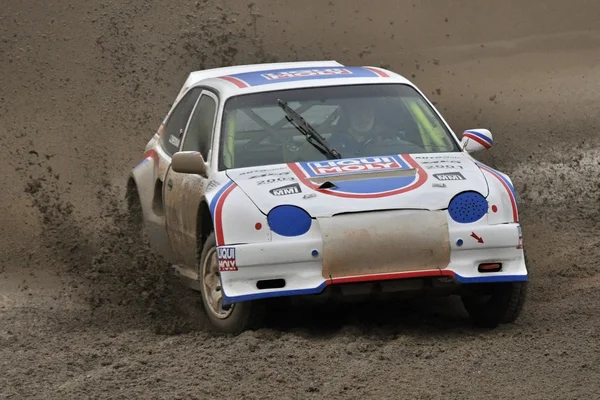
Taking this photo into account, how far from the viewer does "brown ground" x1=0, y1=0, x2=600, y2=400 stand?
19.8ft

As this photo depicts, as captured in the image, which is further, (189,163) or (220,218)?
(189,163)

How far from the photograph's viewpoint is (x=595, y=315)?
718cm

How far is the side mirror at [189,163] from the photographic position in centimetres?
764

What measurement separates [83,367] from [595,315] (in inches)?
111

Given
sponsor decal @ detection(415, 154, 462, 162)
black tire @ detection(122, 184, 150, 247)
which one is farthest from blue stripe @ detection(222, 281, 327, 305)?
black tire @ detection(122, 184, 150, 247)

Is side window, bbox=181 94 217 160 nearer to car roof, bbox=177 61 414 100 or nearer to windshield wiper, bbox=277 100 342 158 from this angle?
car roof, bbox=177 61 414 100

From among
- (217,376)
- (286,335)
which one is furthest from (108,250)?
(217,376)

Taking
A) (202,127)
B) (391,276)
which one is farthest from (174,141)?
(391,276)

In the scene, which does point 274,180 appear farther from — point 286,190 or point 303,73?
point 303,73

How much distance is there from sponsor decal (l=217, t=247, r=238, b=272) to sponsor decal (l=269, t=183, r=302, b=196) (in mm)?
397

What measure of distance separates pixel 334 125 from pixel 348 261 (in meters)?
1.46

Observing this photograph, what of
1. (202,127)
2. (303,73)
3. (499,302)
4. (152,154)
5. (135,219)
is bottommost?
(135,219)

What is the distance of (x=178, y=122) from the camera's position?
9195 mm

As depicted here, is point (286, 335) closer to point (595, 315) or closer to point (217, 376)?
point (217, 376)
